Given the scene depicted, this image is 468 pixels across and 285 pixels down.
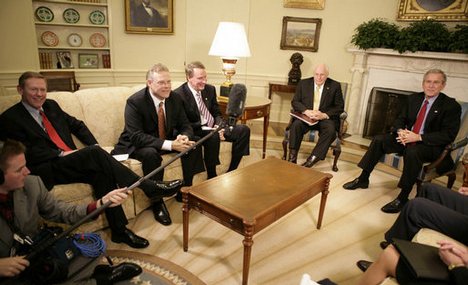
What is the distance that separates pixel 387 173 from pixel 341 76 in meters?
1.91

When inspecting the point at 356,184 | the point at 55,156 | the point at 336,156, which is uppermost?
the point at 55,156

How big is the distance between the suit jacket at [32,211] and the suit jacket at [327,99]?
279cm

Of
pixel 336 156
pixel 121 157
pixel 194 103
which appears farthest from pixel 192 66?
pixel 336 156

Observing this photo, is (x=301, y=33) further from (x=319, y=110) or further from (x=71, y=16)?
(x=71, y=16)

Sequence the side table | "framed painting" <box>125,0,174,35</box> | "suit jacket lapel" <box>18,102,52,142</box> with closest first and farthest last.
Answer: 1. "suit jacket lapel" <box>18,102,52,142</box>
2. the side table
3. "framed painting" <box>125,0,174,35</box>

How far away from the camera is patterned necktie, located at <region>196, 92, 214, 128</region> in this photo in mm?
3352

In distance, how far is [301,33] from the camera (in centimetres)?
516

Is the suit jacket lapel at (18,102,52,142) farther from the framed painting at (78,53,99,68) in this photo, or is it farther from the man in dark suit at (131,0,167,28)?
the man in dark suit at (131,0,167,28)

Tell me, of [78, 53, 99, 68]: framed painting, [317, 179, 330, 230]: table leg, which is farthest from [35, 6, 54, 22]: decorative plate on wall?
[317, 179, 330, 230]: table leg

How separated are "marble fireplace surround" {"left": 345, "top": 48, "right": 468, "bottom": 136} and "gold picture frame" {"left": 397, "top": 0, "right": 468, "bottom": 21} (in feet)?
1.84

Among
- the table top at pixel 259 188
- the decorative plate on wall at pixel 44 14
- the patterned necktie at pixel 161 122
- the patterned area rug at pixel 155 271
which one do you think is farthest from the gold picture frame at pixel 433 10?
the decorative plate on wall at pixel 44 14

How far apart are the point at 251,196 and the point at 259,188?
0.14 metres

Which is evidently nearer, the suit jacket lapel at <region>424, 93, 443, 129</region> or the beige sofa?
the beige sofa

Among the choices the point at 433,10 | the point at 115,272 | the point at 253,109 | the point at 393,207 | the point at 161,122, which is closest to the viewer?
the point at 115,272
